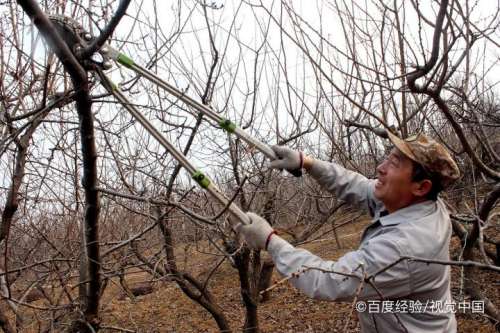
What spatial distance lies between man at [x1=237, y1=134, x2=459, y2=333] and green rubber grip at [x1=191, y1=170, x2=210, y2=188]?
0.74ft

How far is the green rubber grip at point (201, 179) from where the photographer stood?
186cm

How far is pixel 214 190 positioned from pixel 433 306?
0.98 m

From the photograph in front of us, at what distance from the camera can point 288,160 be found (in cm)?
221

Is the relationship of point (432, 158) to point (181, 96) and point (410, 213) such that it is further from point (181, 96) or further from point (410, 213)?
point (181, 96)

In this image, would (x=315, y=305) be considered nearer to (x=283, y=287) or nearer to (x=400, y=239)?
(x=283, y=287)

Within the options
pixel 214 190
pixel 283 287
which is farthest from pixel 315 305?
pixel 214 190

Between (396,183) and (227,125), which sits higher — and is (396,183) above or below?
below

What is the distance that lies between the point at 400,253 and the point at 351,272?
0.63 ft

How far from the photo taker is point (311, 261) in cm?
163

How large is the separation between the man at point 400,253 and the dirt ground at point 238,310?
3.13m

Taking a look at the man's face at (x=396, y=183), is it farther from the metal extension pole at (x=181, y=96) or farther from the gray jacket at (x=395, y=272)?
the metal extension pole at (x=181, y=96)

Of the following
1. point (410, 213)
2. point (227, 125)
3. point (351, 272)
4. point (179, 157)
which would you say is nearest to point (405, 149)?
point (410, 213)

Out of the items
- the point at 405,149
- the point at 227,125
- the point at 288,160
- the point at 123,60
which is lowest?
the point at 405,149

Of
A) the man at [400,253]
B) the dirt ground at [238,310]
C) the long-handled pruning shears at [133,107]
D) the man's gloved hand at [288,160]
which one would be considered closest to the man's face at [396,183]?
the man at [400,253]
